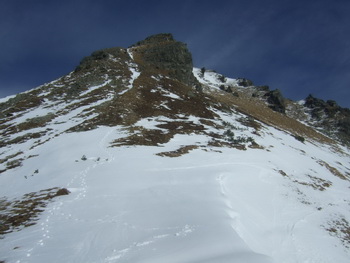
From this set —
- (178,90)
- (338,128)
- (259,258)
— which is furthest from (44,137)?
(338,128)

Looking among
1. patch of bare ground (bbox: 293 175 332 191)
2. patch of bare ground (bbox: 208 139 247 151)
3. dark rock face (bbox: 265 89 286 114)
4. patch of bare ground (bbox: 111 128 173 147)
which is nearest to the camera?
patch of bare ground (bbox: 293 175 332 191)

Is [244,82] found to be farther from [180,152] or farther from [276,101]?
[180,152]

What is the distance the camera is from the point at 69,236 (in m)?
7.31

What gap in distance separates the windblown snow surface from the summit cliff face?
5 centimetres

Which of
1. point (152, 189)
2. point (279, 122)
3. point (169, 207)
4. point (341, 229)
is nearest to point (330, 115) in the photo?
point (279, 122)

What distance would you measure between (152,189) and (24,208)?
14.6 ft

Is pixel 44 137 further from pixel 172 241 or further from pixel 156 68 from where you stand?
pixel 156 68

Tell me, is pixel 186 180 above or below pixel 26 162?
below

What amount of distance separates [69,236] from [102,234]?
84cm

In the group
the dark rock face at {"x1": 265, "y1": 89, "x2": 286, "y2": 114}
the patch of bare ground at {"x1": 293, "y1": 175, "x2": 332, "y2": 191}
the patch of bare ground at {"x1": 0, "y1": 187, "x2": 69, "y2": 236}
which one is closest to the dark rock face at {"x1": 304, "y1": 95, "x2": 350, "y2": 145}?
the dark rock face at {"x1": 265, "y1": 89, "x2": 286, "y2": 114}

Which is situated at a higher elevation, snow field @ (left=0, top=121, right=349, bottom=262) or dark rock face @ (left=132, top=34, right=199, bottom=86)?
dark rock face @ (left=132, top=34, right=199, bottom=86)

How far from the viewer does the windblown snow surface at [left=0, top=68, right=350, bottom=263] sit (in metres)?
6.71

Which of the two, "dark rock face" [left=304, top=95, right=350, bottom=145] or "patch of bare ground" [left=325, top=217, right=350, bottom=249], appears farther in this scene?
"dark rock face" [left=304, top=95, right=350, bottom=145]

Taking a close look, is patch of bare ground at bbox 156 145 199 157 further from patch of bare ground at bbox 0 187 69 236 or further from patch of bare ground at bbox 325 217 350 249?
patch of bare ground at bbox 325 217 350 249
